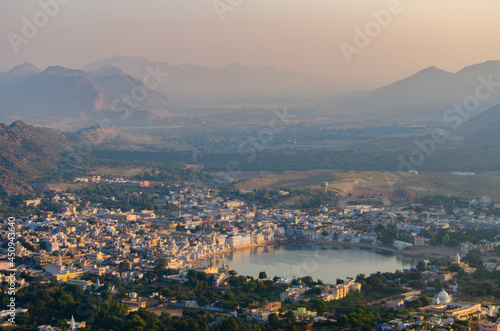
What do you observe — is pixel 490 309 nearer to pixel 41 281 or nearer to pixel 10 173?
pixel 41 281

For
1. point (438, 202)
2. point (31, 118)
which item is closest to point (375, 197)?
point (438, 202)

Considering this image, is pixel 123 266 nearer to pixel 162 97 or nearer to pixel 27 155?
pixel 27 155

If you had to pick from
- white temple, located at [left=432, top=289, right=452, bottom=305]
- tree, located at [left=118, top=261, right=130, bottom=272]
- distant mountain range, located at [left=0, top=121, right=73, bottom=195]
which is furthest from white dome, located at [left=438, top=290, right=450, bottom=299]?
distant mountain range, located at [left=0, top=121, right=73, bottom=195]

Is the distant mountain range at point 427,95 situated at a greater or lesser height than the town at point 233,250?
greater

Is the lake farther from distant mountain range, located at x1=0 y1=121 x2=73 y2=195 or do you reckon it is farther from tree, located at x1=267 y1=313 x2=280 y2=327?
distant mountain range, located at x1=0 y1=121 x2=73 y2=195

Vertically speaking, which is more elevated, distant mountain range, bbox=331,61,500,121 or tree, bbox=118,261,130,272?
distant mountain range, bbox=331,61,500,121

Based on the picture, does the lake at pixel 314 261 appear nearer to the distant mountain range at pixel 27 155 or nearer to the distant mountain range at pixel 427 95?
the distant mountain range at pixel 27 155

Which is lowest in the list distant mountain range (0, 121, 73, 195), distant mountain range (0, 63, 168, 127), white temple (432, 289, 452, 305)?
white temple (432, 289, 452, 305)

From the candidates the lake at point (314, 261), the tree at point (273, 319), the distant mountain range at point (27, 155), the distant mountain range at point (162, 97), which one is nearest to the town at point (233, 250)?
the tree at point (273, 319)

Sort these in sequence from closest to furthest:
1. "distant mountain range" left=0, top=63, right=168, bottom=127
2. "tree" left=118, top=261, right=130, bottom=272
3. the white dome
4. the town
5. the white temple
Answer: the town < the white temple < the white dome < "tree" left=118, top=261, right=130, bottom=272 < "distant mountain range" left=0, top=63, right=168, bottom=127
